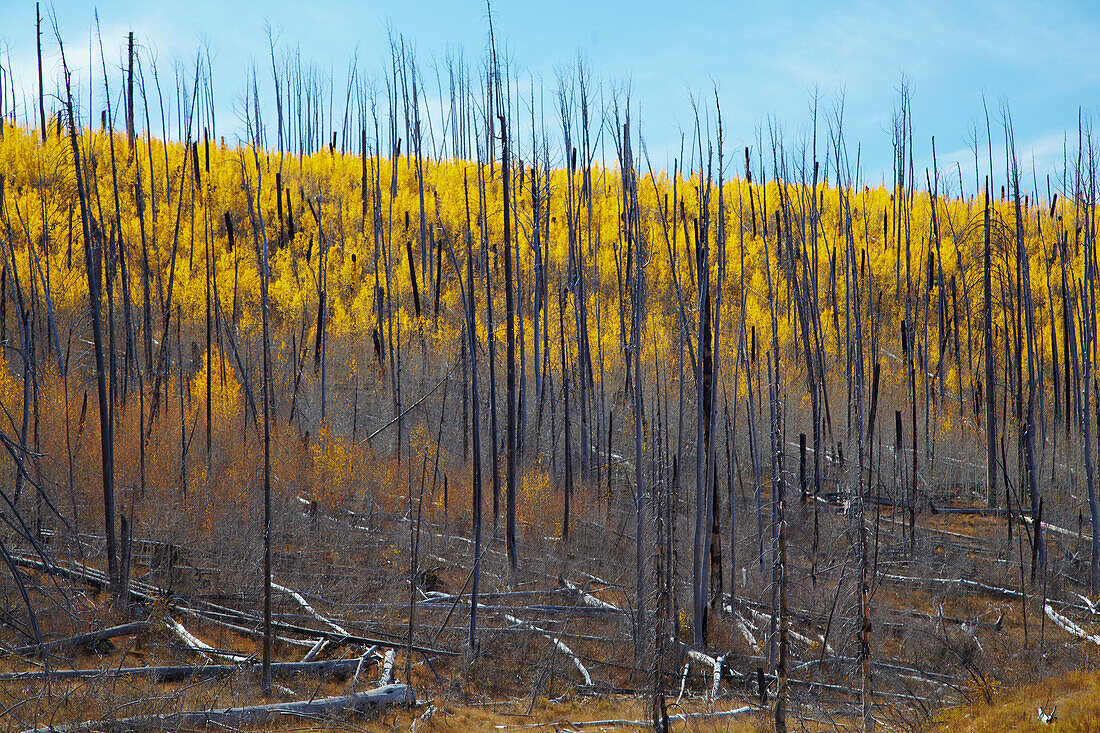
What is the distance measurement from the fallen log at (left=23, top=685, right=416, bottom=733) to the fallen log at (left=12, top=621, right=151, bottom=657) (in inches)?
54.7

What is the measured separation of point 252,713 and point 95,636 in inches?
83.9

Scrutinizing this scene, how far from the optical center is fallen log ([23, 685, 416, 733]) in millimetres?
5230

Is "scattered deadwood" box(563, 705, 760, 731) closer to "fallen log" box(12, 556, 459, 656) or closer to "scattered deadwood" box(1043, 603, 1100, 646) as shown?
"fallen log" box(12, 556, 459, 656)

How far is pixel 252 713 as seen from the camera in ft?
19.4

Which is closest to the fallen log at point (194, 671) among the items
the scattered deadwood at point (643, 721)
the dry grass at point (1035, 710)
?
the scattered deadwood at point (643, 721)

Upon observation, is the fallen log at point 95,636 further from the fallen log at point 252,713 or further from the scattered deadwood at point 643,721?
the scattered deadwood at point 643,721

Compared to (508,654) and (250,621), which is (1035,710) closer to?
(508,654)

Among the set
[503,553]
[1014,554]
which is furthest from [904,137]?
[503,553]

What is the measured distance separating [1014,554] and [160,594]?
515 inches

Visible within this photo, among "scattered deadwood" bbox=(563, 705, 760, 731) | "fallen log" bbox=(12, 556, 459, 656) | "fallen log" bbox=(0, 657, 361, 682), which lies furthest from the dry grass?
"fallen log" bbox=(0, 657, 361, 682)

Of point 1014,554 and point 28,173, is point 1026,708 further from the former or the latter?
point 28,173

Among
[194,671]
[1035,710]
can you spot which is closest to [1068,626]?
[1035,710]

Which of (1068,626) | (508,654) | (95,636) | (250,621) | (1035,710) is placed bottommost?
(1068,626)

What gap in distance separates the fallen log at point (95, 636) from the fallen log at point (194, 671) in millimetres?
418
